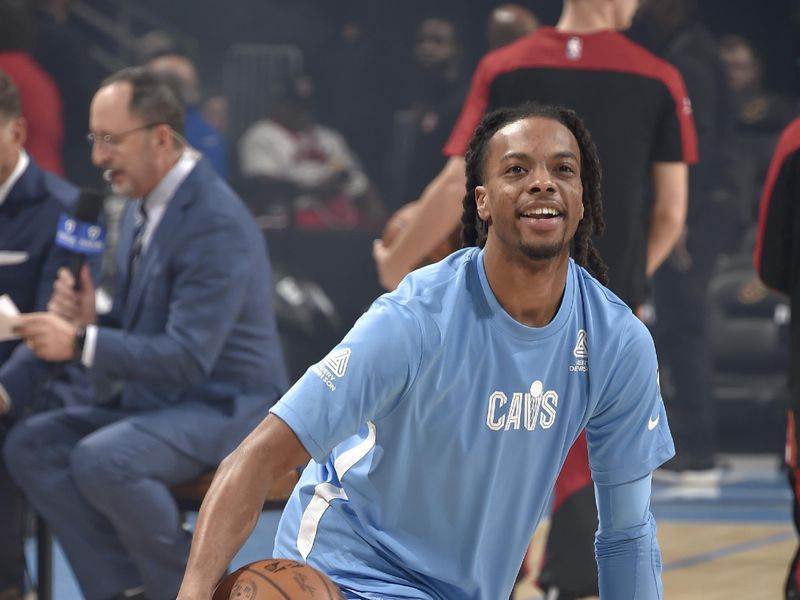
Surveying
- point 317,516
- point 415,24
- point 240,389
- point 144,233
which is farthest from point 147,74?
point 415,24

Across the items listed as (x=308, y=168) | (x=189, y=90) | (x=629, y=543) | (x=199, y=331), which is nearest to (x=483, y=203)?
(x=629, y=543)

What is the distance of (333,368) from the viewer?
2496mm

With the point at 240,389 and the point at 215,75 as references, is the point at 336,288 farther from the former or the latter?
the point at 240,389

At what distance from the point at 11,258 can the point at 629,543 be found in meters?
2.40

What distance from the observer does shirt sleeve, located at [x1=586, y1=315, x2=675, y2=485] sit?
280 cm

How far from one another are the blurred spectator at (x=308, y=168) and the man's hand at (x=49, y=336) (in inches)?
190

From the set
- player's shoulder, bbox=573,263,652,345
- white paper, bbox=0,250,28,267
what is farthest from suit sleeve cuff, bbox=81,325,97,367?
player's shoulder, bbox=573,263,652,345

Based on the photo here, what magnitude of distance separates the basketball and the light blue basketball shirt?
0.14 metres

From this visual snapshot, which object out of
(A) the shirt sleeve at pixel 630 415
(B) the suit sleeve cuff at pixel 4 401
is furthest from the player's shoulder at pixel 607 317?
(B) the suit sleeve cuff at pixel 4 401

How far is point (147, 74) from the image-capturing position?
441cm

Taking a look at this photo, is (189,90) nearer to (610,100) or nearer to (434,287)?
(610,100)

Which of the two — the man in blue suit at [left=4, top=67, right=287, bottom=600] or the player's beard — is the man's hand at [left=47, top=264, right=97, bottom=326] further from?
the player's beard

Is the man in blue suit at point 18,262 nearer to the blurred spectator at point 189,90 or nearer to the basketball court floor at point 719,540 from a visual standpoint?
the basketball court floor at point 719,540

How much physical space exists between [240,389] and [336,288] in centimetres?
445
